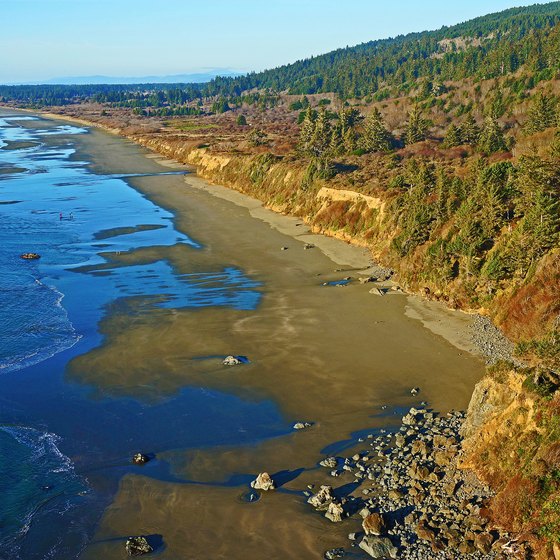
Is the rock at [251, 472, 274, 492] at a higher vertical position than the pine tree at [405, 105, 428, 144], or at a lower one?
lower

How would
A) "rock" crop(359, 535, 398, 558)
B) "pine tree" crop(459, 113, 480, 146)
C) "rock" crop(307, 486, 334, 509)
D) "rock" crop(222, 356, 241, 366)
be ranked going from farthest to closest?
"pine tree" crop(459, 113, 480, 146) < "rock" crop(222, 356, 241, 366) < "rock" crop(307, 486, 334, 509) < "rock" crop(359, 535, 398, 558)

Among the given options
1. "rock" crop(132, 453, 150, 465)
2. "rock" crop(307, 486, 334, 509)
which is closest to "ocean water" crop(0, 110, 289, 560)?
"rock" crop(132, 453, 150, 465)

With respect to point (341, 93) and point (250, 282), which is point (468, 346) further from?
point (341, 93)

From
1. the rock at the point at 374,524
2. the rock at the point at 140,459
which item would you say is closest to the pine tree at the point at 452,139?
the rock at the point at 140,459

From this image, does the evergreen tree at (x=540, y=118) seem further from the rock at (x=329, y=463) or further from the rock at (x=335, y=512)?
the rock at (x=335, y=512)

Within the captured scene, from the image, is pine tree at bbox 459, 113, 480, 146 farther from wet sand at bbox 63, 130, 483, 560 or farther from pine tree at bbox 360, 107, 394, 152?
wet sand at bbox 63, 130, 483, 560

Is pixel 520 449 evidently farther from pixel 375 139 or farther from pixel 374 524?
pixel 375 139

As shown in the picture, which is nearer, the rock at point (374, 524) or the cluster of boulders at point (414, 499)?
the cluster of boulders at point (414, 499)
